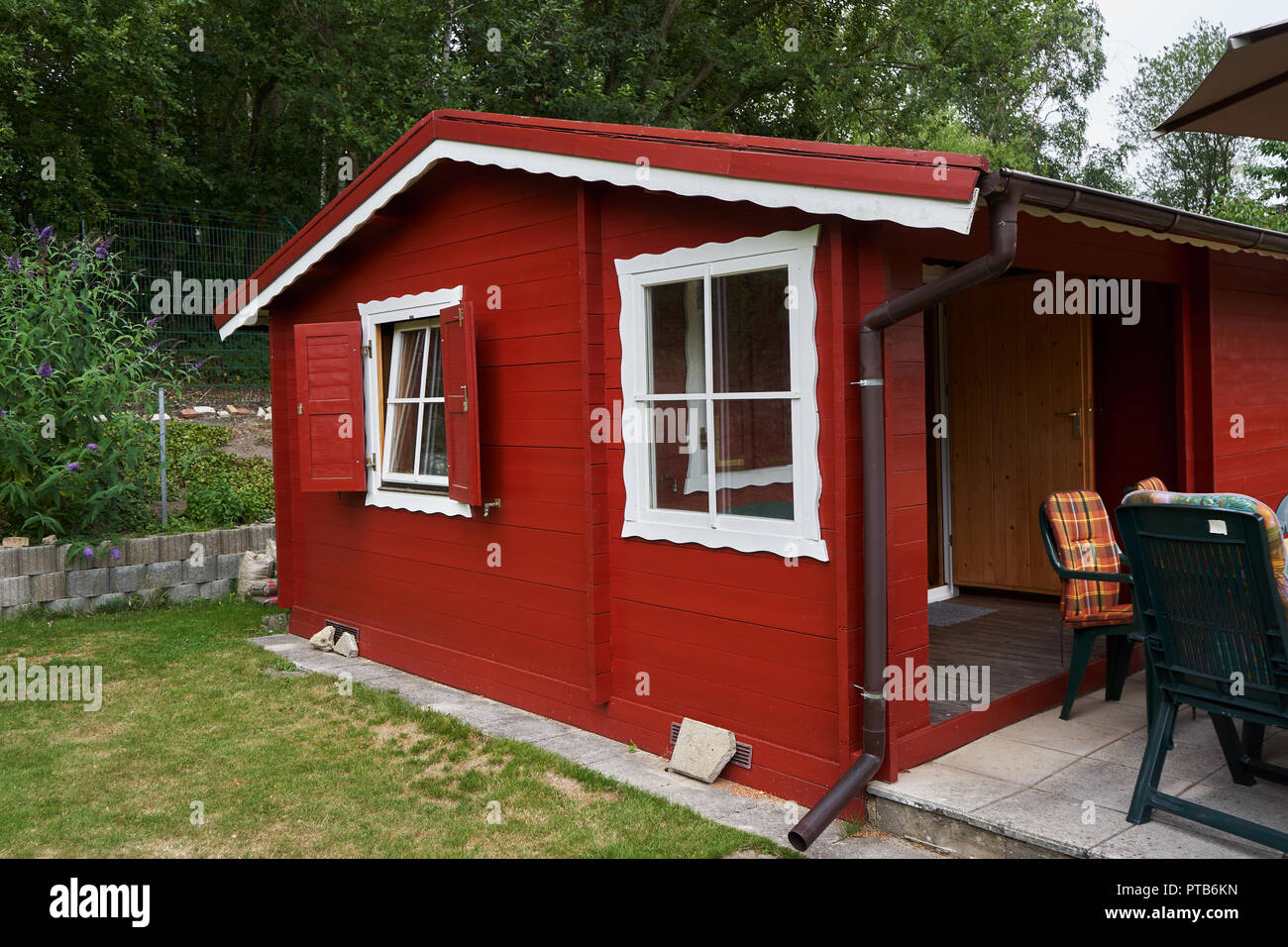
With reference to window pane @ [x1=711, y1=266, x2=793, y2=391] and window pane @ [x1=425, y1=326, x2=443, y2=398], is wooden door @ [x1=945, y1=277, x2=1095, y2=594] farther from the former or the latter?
window pane @ [x1=425, y1=326, x2=443, y2=398]

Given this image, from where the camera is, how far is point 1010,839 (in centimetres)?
327

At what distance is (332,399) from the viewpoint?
6.40m

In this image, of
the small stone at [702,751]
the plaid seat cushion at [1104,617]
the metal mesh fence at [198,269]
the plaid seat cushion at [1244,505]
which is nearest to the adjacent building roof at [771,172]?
the plaid seat cushion at [1244,505]

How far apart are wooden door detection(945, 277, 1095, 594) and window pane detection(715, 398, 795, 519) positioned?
2835mm

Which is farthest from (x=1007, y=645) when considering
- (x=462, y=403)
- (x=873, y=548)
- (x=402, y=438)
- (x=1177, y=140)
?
(x=1177, y=140)

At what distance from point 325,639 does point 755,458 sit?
4079 millimetres

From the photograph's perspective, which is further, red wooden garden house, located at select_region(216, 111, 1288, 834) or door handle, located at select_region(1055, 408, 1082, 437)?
door handle, located at select_region(1055, 408, 1082, 437)

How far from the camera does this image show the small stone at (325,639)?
6926mm

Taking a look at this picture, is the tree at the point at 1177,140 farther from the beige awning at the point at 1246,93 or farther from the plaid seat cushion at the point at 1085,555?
the plaid seat cushion at the point at 1085,555

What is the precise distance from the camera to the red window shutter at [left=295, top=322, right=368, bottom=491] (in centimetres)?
640


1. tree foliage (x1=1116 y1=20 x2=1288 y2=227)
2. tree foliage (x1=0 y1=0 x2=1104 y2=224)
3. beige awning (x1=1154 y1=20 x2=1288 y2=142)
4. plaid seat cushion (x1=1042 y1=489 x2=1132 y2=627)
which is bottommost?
plaid seat cushion (x1=1042 y1=489 x2=1132 y2=627)

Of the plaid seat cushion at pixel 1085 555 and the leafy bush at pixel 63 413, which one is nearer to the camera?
the plaid seat cushion at pixel 1085 555

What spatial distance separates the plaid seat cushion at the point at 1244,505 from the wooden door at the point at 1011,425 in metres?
2.69

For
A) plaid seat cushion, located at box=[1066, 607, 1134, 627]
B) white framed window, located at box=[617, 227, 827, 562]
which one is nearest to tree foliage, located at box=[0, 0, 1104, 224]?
white framed window, located at box=[617, 227, 827, 562]
